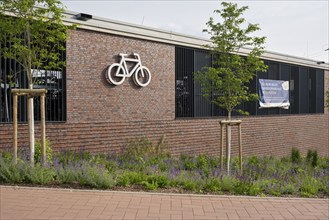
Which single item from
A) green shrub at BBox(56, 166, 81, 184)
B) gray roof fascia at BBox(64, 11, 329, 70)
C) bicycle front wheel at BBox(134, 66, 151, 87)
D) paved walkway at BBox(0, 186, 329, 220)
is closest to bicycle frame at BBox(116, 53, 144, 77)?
bicycle front wheel at BBox(134, 66, 151, 87)

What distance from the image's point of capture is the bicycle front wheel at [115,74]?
1284 cm

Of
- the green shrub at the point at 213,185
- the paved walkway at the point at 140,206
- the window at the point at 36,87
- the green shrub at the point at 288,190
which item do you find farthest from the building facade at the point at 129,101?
the green shrub at the point at 288,190

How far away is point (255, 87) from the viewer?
19.0 m

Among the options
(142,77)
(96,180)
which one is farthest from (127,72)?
(96,180)

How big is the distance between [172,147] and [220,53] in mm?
6130

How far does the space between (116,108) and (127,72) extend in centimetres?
143

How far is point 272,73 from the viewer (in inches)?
802

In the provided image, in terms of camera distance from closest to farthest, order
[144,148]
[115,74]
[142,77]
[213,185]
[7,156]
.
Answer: [213,185]
[7,156]
[115,74]
[144,148]
[142,77]

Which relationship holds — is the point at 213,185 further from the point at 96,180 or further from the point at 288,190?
the point at 96,180

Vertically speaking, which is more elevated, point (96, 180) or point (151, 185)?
point (96, 180)

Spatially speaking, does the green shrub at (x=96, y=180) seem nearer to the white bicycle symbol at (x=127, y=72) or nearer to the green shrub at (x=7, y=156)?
the green shrub at (x=7, y=156)

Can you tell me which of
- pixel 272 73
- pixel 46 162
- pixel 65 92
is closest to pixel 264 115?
pixel 272 73

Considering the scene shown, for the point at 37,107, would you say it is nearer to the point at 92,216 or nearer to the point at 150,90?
the point at 150,90

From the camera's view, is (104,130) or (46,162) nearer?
(46,162)
